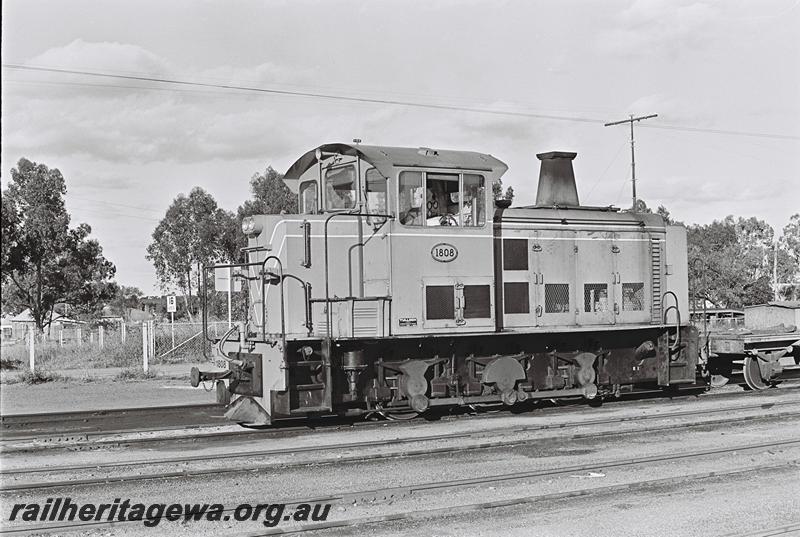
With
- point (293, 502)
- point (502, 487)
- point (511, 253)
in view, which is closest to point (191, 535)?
point (293, 502)

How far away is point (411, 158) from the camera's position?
39.7ft

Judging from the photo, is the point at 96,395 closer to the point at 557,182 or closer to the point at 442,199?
the point at 442,199

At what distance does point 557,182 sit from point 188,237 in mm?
36878

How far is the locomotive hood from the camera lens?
1181cm

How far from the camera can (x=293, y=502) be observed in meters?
7.25

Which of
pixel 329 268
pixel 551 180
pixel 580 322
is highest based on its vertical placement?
pixel 551 180

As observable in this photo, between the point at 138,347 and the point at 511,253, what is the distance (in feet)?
54.7

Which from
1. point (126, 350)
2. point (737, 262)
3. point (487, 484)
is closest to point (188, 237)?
point (126, 350)

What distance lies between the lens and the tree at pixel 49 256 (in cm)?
3348

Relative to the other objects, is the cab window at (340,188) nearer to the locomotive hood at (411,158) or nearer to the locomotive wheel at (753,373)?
the locomotive hood at (411,158)

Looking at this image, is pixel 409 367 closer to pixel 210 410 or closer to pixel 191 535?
pixel 210 410

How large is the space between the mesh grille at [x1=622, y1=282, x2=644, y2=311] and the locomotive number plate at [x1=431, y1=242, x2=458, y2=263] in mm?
3664

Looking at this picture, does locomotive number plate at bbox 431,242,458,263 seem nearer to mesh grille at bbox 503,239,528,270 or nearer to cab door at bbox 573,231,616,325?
mesh grille at bbox 503,239,528,270

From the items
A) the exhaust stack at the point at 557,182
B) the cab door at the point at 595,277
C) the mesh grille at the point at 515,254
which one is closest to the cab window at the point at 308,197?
the mesh grille at the point at 515,254
